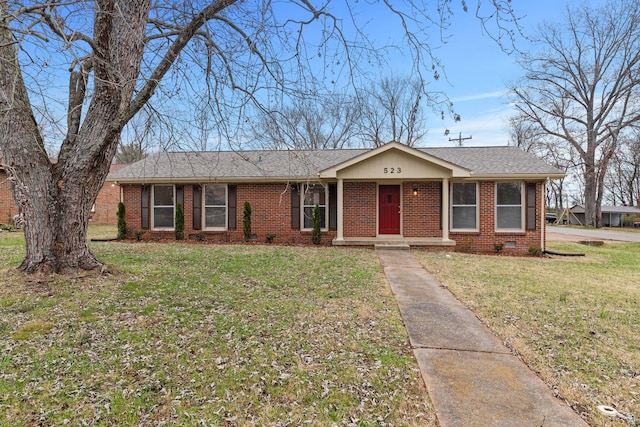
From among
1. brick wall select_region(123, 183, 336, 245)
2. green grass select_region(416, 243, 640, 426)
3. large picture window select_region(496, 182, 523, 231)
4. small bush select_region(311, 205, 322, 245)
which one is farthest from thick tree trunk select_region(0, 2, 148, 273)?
large picture window select_region(496, 182, 523, 231)

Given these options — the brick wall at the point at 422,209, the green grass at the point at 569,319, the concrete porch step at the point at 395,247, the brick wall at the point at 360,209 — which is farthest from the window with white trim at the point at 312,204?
the green grass at the point at 569,319

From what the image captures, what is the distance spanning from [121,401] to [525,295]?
5.95 m

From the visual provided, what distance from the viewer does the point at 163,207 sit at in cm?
1325

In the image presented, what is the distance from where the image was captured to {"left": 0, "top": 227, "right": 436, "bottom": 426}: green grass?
2492 millimetres

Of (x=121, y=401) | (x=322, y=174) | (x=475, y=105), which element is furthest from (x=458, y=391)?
(x=322, y=174)

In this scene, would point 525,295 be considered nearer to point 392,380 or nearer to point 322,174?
point 392,380

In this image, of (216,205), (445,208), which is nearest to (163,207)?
(216,205)

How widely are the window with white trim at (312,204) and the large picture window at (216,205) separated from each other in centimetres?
304

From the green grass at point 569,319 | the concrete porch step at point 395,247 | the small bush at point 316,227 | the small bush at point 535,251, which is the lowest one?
the green grass at point 569,319

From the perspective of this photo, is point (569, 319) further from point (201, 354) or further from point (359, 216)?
point (359, 216)

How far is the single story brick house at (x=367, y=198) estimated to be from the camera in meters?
11.5

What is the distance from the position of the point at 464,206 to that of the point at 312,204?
5.42 m

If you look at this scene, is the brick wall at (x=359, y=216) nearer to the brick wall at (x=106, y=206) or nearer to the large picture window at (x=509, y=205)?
the large picture window at (x=509, y=205)

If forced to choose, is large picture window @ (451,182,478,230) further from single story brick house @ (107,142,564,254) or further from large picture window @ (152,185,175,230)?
large picture window @ (152,185,175,230)
